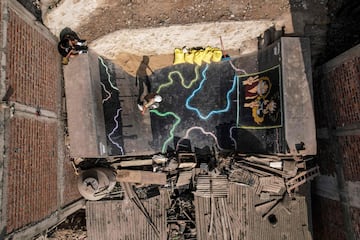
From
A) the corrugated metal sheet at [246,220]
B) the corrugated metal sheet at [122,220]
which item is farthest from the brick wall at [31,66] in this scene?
the corrugated metal sheet at [246,220]

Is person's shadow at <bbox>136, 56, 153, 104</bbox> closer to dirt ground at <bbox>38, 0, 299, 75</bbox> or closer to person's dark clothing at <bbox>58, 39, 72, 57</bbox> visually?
dirt ground at <bbox>38, 0, 299, 75</bbox>

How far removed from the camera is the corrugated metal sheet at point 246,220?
11234mm

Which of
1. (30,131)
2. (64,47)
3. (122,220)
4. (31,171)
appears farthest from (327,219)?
(64,47)

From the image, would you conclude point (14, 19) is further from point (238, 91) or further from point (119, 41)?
point (238, 91)

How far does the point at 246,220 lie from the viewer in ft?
37.0

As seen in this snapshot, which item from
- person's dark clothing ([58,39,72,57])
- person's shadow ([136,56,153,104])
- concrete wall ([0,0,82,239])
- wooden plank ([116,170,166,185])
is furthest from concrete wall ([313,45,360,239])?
concrete wall ([0,0,82,239])

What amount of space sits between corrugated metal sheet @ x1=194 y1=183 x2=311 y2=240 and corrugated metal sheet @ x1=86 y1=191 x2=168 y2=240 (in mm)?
1389

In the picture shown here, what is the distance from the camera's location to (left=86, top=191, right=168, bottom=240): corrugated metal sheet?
11.4m

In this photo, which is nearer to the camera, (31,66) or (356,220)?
(31,66)

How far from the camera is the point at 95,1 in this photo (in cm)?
1056

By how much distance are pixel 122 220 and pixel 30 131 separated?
4573 mm

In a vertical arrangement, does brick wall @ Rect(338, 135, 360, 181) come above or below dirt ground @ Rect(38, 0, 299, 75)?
below

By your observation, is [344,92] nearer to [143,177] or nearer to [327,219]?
[327,219]

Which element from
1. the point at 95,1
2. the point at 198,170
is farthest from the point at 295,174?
the point at 95,1
